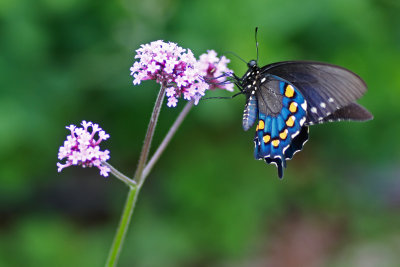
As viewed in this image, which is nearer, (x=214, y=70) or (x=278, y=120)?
(x=214, y=70)

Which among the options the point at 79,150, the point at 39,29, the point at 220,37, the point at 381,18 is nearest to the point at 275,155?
the point at 79,150

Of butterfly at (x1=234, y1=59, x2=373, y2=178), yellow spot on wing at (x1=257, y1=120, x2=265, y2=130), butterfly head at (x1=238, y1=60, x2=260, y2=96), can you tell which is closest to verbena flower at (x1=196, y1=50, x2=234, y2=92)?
butterfly at (x1=234, y1=59, x2=373, y2=178)

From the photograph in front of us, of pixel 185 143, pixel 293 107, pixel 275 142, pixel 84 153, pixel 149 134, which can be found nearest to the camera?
pixel 84 153

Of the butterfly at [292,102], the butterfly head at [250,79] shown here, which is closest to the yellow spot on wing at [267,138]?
the butterfly at [292,102]

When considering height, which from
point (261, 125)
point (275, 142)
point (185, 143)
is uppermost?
point (185, 143)

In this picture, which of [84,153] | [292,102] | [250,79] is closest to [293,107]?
[292,102]

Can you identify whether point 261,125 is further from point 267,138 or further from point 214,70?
point 214,70

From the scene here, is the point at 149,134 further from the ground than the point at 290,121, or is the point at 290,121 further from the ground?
the point at 290,121

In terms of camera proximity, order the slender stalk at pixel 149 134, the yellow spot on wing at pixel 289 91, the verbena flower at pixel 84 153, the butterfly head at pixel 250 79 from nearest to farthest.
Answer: the verbena flower at pixel 84 153 < the slender stalk at pixel 149 134 < the yellow spot on wing at pixel 289 91 < the butterfly head at pixel 250 79

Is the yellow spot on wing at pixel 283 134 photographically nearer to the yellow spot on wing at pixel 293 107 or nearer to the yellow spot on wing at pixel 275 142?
the yellow spot on wing at pixel 275 142
